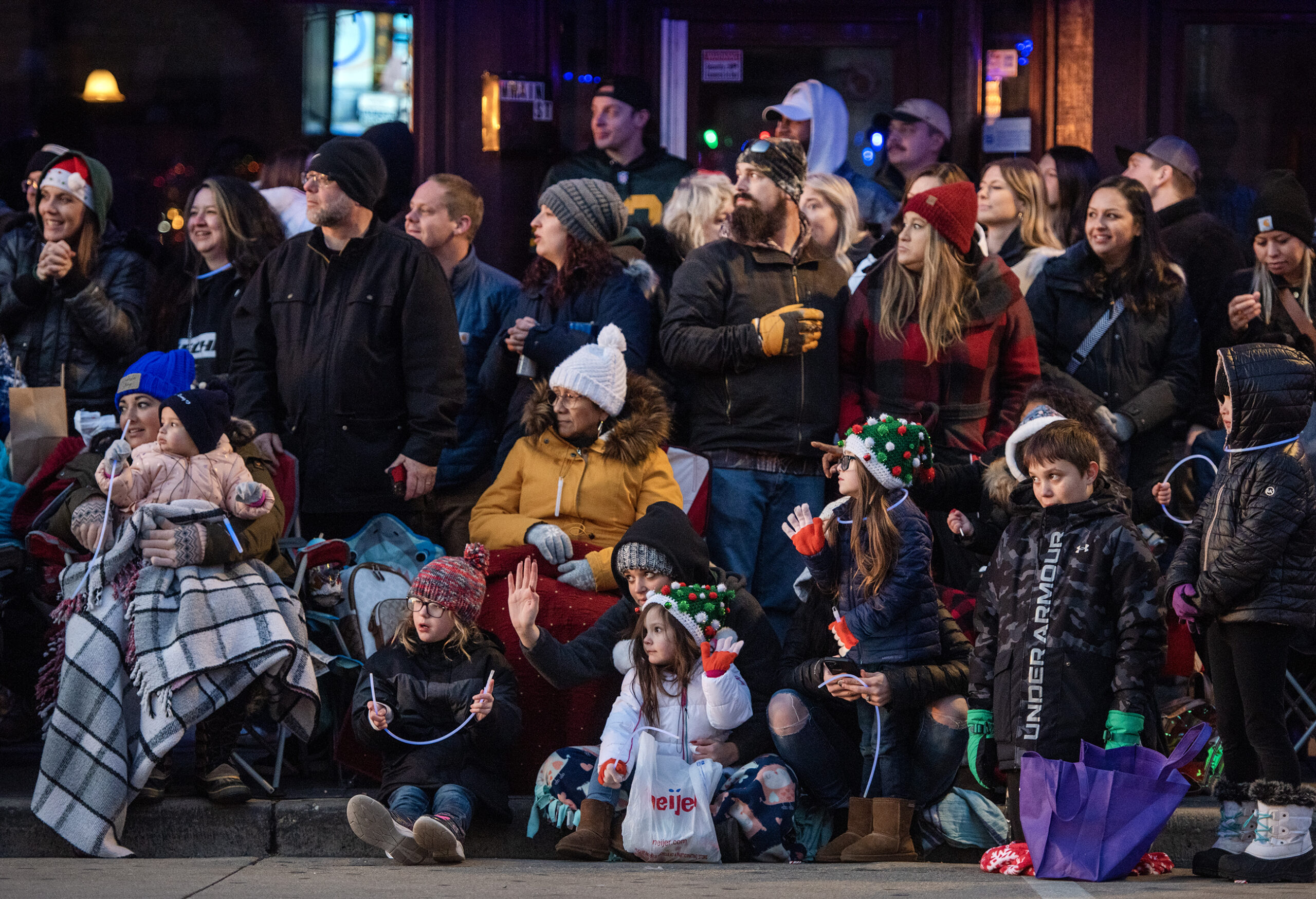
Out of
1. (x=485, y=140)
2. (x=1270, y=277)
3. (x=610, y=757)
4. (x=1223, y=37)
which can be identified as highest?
(x=1223, y=37)

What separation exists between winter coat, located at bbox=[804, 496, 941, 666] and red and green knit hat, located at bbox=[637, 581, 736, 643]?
407 mm

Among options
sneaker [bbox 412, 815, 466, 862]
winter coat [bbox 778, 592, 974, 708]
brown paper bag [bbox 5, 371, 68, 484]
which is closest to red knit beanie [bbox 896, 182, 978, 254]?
winter coat [bbox 778, 592, 974, 708]

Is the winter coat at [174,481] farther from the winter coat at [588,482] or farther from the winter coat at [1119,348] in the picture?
the winter coat at [1119,348]

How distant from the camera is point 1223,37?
428 inches

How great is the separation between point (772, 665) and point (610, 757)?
818 millimetres

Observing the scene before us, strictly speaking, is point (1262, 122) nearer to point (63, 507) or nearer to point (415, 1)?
point (415, 1)

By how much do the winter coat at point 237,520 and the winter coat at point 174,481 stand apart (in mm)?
59

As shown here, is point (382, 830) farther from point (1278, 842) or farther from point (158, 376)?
point (1278, 842)

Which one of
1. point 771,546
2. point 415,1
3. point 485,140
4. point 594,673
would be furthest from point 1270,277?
point 415,1

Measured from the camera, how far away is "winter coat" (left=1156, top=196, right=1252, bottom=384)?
28.1 ft

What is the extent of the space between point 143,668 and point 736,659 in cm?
225

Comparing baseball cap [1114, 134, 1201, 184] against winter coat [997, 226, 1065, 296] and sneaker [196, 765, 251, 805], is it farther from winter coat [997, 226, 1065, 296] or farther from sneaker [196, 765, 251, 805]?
sneaker [196, 765, 251, 805]

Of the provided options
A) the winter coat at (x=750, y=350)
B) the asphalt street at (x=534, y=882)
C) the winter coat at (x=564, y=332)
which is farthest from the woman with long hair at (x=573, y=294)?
the asphalt street at (x=534, y=882)

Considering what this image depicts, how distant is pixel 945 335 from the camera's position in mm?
7676
